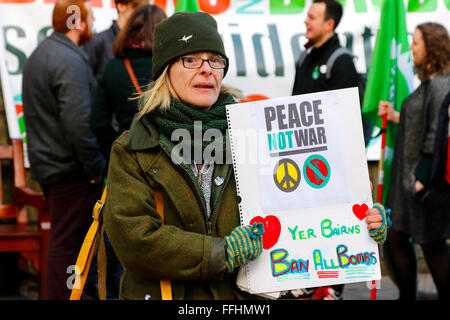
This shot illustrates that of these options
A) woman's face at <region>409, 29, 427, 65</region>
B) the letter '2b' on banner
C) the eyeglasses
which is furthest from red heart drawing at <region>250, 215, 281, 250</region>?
woman's face at <region>409, 29, 427, 65</region>

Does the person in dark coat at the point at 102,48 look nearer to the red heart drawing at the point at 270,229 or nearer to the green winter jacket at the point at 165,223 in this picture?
the green winter jacket at the point at 165,223

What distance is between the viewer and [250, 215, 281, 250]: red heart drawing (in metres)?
2.41

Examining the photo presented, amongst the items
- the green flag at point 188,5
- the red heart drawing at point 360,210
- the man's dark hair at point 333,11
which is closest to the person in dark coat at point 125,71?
the green flag at point 188,5

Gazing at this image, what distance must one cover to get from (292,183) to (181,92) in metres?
0.50

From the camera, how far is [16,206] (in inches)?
226

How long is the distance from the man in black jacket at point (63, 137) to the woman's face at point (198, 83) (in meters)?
2.15

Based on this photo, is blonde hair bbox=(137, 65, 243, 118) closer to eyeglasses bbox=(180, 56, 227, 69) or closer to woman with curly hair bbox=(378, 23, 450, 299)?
eyeglasses bbox=(180, 56, 227, 69)

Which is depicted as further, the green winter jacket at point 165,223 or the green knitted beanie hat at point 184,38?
the green knitted beanie hat at point 184,38

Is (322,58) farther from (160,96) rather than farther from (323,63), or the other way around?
(160,96)

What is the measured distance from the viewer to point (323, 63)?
5.11 meters

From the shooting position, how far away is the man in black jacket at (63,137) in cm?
456

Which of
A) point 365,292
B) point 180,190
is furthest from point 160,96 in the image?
point 365,292
